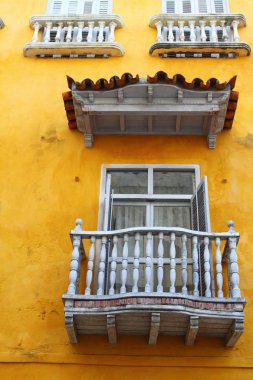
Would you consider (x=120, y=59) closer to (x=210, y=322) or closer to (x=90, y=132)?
(x=90, y=132)

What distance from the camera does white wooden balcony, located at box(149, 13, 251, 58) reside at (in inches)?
424

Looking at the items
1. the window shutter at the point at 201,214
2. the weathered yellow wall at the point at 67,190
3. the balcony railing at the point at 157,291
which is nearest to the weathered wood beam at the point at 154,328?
the balcony railing at the point at 157,291

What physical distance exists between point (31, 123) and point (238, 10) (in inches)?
207

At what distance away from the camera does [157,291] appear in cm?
702

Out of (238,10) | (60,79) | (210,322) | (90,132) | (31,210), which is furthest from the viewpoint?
(238,10)

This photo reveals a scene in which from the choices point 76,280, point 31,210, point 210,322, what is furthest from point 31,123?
point 210,322

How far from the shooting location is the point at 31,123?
9844mm

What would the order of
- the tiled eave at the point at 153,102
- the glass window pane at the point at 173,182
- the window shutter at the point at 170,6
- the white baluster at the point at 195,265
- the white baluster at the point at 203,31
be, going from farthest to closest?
the window shutter at the point at 170,6 → the white baluster at the point at 203,31 → the glass window pane at the point at 173,182 → the tiled eave at the point at 153,102 → the white baluster at the point at 195,265

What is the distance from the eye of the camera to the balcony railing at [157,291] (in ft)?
22.6

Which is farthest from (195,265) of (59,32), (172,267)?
(59,32)

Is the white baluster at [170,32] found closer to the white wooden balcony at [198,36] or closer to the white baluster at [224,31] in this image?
the white wooden balcony at [198,36]

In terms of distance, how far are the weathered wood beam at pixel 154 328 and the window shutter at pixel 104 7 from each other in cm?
738

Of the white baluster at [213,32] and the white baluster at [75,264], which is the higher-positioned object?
the white baluster at [213,32]

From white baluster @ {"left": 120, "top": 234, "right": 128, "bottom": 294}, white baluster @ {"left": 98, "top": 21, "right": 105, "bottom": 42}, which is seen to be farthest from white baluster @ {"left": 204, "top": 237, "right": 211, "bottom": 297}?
white baluster @ {"left": 98, "top": 21, "right": 105, "bottom": 42}
